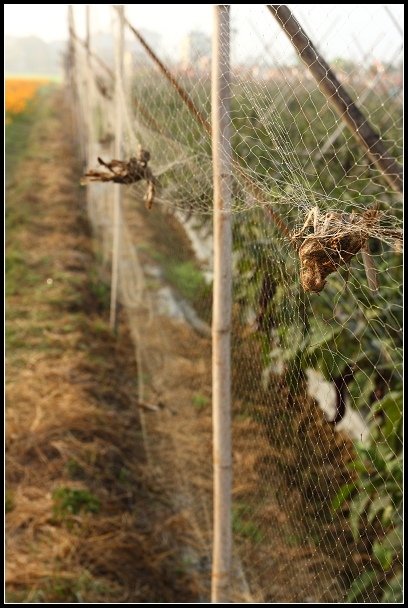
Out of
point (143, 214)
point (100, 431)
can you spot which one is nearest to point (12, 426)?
point (100, 431)

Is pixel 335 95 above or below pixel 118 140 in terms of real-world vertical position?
below

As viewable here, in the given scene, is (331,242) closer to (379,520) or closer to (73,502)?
(379,520)

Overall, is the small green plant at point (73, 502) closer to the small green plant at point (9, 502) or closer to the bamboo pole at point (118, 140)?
the small green plant at point (9, 502)

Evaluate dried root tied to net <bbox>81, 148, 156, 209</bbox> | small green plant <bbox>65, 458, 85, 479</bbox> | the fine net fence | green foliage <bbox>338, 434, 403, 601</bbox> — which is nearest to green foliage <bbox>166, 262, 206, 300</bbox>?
the fine net fence

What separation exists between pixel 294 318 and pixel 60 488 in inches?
82.7

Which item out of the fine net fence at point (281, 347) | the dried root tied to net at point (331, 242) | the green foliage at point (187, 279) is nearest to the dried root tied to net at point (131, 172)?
the fine net fence at point (281, 347)

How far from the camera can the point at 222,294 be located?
2.41 m

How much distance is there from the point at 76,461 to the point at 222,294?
1856 mm

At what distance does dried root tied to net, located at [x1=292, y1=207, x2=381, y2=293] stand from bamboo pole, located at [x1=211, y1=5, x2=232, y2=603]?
24.5 inches

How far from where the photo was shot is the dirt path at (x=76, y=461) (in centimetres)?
321

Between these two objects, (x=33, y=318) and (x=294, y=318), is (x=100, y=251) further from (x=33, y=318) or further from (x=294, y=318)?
(x=294, y=318)

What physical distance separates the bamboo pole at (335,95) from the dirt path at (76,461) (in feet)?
7.23

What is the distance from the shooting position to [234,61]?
2146mm

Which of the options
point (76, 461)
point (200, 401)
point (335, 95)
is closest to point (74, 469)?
point (76, 461)
